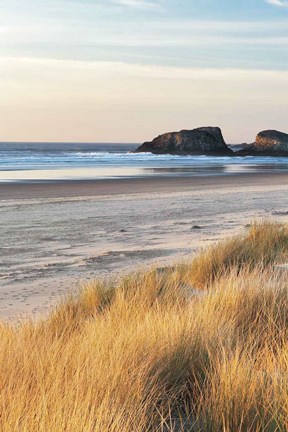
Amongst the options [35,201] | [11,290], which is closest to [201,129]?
[35,201]

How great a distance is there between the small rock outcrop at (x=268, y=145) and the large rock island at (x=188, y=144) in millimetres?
2666

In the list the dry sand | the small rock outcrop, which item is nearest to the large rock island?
the small rock outcrop

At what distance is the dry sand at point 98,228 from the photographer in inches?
302

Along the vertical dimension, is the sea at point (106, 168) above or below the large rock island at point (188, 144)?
below

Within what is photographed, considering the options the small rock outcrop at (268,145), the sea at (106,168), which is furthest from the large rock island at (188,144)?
the sea at (106,168)

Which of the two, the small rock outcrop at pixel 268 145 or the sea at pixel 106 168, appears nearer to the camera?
the sea at pixel 106 168

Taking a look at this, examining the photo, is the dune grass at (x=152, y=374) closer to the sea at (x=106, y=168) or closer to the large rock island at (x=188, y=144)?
the sea at (x=106, y=168)

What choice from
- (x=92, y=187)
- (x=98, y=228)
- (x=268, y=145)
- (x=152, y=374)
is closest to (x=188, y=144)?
(x=268, y=145)

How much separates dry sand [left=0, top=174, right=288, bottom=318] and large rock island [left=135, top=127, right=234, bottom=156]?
55388 mm

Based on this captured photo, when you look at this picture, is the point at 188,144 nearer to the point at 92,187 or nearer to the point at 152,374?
the point at 92,187

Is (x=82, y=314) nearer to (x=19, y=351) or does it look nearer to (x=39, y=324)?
(x=39, y=324)

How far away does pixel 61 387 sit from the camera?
2.91 metres

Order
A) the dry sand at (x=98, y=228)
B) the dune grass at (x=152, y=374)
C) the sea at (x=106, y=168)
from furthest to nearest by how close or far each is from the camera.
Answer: the sea at (x=106, y=168), the dry sand at (x=98, y=228), the dune grass at (x=152, y=374)

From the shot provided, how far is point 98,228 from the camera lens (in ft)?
40.5
